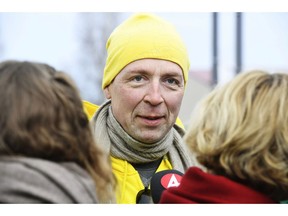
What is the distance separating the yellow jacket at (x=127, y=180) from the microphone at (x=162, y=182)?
6.5 inches

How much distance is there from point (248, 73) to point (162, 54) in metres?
0.85

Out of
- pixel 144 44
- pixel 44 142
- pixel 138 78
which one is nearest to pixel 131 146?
pixel 138 78

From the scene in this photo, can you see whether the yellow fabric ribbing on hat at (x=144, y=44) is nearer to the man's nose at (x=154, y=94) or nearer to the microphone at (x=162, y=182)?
the man's nose at (x=154, y=94)

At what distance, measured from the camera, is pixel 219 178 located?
260 centimetres

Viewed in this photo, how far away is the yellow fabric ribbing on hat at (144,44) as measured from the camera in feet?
11.8

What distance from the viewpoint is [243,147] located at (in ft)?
8.57

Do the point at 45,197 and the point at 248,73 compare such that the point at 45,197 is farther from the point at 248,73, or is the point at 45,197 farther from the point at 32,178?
the point at 248,73

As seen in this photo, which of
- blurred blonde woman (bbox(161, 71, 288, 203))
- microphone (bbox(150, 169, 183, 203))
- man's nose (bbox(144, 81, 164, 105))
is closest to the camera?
blurred blonde woman (bbox(161, 71, 288, 203))

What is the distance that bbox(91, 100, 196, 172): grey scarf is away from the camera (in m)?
3.60

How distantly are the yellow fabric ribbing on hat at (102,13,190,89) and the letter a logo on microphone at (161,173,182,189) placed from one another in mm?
616

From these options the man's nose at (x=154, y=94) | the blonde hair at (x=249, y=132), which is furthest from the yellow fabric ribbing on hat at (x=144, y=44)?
the blonde hair at (x=249, y=132)

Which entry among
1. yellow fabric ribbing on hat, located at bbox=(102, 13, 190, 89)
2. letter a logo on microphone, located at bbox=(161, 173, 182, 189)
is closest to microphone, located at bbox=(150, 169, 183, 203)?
letter a logo on microphone, located at bbox=(161, 173, 182, 189)

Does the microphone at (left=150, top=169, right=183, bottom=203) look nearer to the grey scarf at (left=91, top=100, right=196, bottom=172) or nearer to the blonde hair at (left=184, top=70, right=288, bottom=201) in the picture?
the grey scarf at (left=91, top=100, right=196, bottom=172)

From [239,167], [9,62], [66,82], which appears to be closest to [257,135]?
[239,167]
